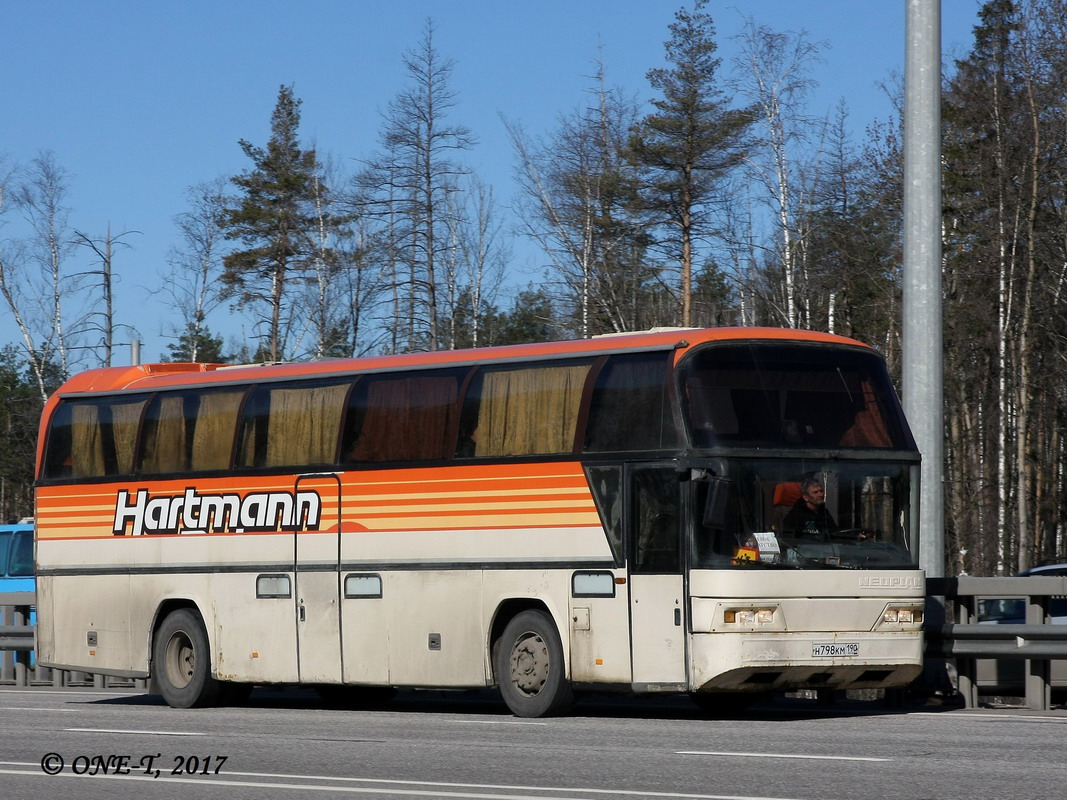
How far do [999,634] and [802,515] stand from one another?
2351mm

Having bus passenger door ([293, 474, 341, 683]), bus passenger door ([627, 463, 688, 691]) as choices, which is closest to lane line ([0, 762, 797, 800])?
bus passenger door ([627, 463, 688, 691])

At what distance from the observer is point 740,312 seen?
45.5 meters

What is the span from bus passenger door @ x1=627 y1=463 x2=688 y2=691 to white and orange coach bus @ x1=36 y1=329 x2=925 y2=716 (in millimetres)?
24

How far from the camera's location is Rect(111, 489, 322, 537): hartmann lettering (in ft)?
59.5

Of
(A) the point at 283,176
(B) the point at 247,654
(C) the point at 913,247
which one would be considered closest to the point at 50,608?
(B) the point at 247,654

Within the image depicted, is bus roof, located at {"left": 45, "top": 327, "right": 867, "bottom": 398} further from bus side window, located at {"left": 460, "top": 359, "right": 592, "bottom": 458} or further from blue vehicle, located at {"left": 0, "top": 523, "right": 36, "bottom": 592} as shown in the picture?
blue vehicle, located at {"left": 0, "top": 523, "right": 36, "bottom": 592}

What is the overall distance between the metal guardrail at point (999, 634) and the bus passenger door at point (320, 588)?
232 inches

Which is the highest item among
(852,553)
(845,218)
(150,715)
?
(845,218)

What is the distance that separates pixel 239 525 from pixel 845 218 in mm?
27975

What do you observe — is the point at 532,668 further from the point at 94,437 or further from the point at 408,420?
the point at 94,437

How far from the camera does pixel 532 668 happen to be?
16172mm

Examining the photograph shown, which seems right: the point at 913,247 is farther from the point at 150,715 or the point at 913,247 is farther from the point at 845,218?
the point at 845,218

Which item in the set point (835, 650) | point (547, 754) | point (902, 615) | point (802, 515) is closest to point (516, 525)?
point (802, 515)

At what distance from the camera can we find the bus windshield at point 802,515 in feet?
48.6
